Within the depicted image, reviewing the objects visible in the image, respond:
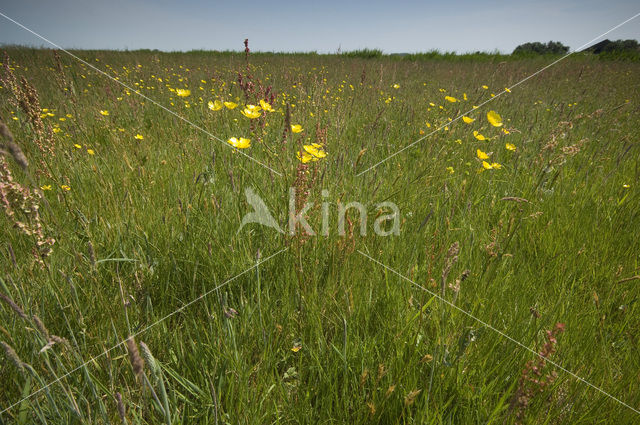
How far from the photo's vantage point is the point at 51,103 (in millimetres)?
4180

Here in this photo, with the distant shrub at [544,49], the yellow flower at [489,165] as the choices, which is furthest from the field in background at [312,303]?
the distant shrub at [544,49]

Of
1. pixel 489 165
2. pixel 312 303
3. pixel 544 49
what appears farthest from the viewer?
pixel 544 49

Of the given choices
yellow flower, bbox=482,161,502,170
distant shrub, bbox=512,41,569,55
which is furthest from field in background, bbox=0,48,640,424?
distant shrub, bbox=512,41,569,55

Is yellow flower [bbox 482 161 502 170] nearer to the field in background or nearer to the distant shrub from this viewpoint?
the field in background

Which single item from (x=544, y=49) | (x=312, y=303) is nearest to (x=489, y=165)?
(x=312, y=303)

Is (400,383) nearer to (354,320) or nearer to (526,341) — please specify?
(354,320)

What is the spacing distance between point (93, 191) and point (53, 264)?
89 cm

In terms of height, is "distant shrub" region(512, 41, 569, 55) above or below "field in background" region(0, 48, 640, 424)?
above

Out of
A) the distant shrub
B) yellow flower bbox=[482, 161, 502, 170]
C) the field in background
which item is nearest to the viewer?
the field in background

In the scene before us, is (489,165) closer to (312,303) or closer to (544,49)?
(312,303)

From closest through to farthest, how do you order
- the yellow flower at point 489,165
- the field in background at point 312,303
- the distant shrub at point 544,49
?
1. the field in background at point 312,303
2. the yellow flower at point 489,165
3. the distant shrub at point 544,49

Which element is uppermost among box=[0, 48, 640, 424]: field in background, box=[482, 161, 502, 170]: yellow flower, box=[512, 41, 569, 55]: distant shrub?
box=[512, 41, 569, 55]: distant shrub

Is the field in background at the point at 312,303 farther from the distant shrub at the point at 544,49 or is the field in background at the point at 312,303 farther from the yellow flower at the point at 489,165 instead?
the distant shrub at the point at 544,49

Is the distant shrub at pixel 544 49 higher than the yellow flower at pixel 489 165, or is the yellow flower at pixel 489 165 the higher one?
the distant shrub at pixel 544 49
